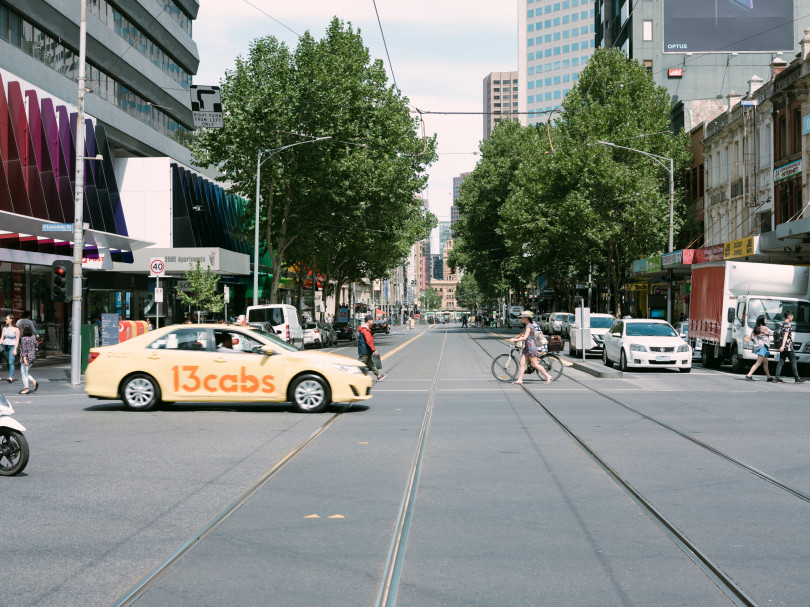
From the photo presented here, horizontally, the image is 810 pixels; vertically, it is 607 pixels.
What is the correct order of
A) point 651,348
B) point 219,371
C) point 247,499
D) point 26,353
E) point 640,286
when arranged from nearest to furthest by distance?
point 247,499 < point 219,371 < point 26,353 < point 651,348 < point 640,286

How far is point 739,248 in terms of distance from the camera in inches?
1268

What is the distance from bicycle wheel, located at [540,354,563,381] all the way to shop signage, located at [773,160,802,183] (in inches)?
820

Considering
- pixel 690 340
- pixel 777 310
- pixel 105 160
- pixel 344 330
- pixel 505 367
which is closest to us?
pixel 505 367

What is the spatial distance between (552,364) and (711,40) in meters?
45.0

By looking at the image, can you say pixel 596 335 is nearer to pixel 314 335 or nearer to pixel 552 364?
pixel 552 364

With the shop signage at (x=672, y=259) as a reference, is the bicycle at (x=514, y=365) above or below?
below

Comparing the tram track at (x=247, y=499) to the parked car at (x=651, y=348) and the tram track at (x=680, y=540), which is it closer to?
the tram track at (x=680, y=540)

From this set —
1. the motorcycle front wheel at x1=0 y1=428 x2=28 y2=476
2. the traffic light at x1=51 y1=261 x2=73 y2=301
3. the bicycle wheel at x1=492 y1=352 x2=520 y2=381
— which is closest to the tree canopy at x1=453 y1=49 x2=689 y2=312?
the bicycle wheel at x1=492 y1=352 x2=520 y2=381

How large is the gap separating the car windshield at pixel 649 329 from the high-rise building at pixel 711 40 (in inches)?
1319

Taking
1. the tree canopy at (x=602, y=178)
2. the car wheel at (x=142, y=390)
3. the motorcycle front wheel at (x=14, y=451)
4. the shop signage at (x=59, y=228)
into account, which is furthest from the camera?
the tree canopy at (x=602, y=178)

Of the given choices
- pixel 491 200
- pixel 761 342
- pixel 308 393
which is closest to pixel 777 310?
pixel 761 342

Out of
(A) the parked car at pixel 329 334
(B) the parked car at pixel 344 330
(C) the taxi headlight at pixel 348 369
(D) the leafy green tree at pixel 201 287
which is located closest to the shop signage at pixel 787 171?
(A) the parked car at pixel 329 334

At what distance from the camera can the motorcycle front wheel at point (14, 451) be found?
8.96 meters

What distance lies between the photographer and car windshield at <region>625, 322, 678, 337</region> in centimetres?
2738
